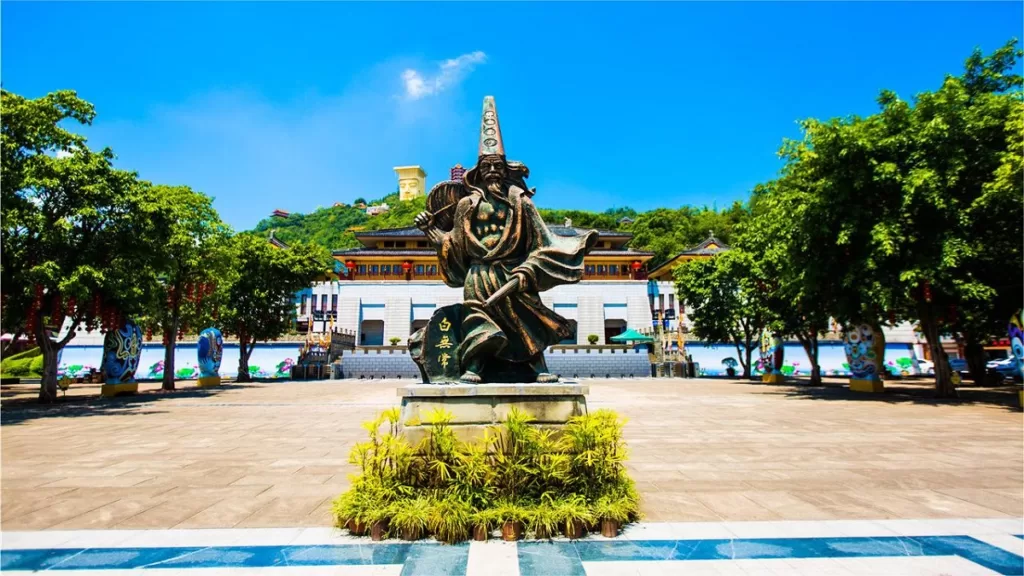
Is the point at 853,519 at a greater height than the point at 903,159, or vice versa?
the point at 903,159

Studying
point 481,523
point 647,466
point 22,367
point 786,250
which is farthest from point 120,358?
point 22,367

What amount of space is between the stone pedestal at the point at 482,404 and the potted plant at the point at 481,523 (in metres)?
1.05

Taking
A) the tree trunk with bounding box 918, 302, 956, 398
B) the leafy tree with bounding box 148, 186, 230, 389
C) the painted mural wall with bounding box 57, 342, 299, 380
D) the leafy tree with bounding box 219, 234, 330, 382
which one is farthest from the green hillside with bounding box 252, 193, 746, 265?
the tree trunk with bounding box 918, 302, 956, 398

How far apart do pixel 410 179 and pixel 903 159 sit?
357ft

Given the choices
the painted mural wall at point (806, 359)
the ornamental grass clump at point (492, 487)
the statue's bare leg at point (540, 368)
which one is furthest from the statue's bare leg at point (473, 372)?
the painted mural wall at point (806, 359)

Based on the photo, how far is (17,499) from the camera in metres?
5.57

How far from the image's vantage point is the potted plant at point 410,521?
4.19 metres

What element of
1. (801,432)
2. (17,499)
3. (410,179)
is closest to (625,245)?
(801,432)

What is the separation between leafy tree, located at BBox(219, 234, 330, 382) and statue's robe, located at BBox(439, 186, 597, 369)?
82.2 feet

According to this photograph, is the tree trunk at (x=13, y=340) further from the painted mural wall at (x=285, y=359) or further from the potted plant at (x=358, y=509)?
the potted plant at (x=358, y=509)

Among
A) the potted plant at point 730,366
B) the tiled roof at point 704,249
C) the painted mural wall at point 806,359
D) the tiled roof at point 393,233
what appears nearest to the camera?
the painted mural wall at point 806,359

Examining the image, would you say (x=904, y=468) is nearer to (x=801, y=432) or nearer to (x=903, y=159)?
(x=801, y=432)

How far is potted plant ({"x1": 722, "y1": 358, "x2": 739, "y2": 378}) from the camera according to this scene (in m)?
38.1

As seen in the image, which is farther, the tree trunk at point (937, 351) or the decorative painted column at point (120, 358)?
the decorative painted column at point (120, 358)
